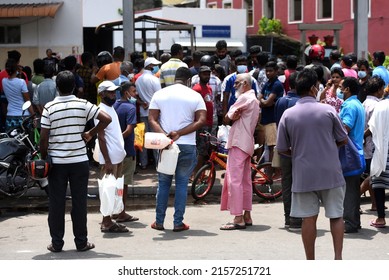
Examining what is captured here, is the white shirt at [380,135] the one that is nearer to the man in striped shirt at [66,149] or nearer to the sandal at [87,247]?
the man in striped shirt at [66,149]

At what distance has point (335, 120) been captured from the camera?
7543 mm

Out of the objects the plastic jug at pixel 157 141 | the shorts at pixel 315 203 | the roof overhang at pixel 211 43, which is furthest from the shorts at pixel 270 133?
the roof overhang at pixel 211 43

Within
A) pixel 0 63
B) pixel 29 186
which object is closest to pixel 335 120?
pixel 29 186

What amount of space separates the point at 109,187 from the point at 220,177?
4009 millimetres

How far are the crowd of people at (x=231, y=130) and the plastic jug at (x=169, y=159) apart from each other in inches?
6.4

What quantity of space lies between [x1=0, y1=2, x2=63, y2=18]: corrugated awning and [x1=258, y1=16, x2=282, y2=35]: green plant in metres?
22.2

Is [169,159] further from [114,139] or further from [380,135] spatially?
[380,135]

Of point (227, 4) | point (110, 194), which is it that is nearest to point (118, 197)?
point (110, 194)

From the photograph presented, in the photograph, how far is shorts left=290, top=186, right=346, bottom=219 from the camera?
7.57 meters

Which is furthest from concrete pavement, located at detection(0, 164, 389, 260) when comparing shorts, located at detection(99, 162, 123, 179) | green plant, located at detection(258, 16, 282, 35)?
green plant, located at detection(258, 16, 282, 35)

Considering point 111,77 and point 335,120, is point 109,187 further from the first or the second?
point 111,77

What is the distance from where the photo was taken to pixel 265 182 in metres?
11.6

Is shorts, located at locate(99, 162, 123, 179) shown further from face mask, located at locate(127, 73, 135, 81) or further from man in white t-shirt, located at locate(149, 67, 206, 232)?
face mask, located at locate(127, 73, 135, 81)

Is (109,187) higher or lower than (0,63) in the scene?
lower
